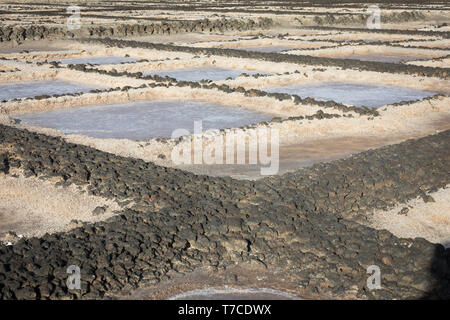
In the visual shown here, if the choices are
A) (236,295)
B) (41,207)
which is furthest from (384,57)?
(236,295)

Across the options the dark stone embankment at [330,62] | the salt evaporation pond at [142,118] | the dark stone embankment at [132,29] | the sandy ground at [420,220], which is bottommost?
the sandy ground at [420,220]

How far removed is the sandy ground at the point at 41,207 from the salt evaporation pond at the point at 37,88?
6115mm

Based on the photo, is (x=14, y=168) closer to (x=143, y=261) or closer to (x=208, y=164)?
(x=208, y=164)

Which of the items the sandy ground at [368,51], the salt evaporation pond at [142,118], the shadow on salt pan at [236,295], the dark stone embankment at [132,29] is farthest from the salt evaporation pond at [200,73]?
the shadow on salt pan at [236,295]

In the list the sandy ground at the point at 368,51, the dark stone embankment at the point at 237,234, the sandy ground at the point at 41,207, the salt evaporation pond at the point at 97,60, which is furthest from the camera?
the sandy ground at the point at 368,51

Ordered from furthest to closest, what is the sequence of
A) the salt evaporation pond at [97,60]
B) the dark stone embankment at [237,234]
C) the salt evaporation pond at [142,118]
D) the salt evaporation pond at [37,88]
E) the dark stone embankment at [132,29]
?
the dark stone embankment at [132,29] < the salt evaporation pond at [97,60] < the salt evaporation pond at [37,88] < the salt evaporation pond at [142,118] < the dark stone embankment at [237,234]

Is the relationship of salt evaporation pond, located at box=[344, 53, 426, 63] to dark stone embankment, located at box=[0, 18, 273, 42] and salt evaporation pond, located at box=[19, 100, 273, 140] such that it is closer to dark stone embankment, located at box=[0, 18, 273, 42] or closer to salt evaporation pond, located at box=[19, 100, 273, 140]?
salt evaporation pond, located at box=[19, 100, 273, 140]

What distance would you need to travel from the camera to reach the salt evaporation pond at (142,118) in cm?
945

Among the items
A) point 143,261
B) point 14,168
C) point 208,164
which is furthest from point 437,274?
point 14,168

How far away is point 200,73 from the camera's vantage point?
50.7 ft

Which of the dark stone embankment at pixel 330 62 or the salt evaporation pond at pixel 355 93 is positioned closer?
the salt evaporation pond at pixel 355 93

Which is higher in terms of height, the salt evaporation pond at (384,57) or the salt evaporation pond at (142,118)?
→ the salt evaporation pond at (384,57)

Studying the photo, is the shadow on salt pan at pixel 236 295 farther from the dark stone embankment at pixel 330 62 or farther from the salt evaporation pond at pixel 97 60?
the salt evaporation pond at pixel 97 60

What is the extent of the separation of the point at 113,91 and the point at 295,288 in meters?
8.65
